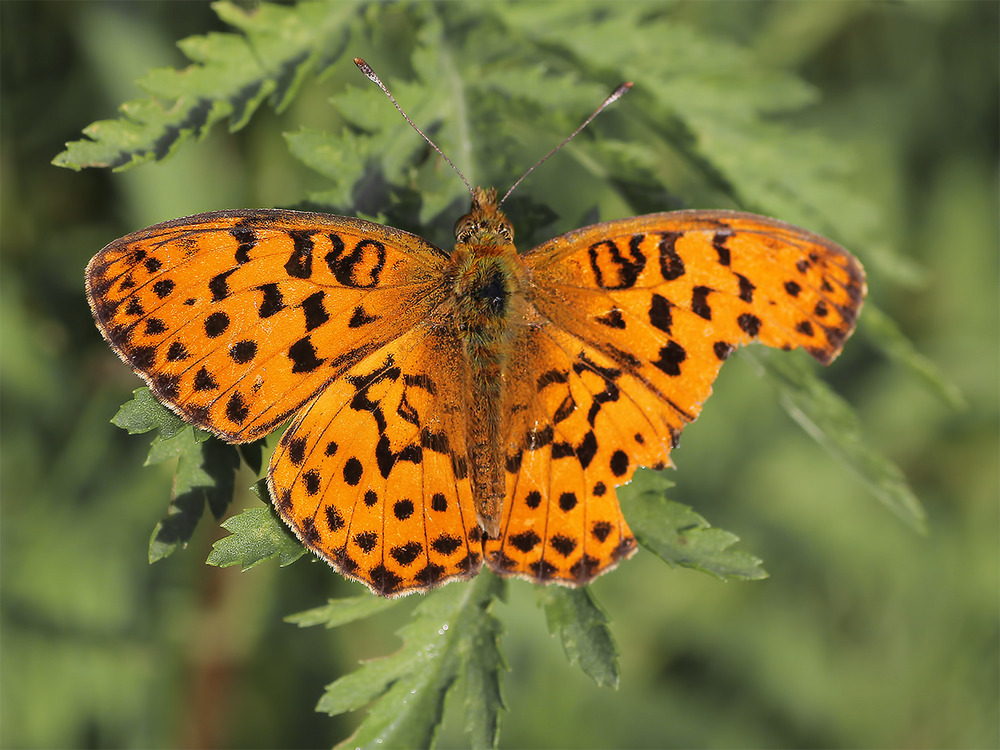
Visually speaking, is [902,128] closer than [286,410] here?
No

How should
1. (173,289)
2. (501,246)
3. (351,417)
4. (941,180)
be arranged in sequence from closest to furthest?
(173,289) → (351,417) → (501,246) → (941,180)

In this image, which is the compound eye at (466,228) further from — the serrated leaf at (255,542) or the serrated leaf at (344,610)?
the serrated leaf at (344,610)

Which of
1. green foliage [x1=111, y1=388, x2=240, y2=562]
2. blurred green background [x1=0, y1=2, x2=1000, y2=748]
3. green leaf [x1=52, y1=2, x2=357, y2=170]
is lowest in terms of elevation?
blurred green background [x1=0, y1=2, x2=1000, y2=748]

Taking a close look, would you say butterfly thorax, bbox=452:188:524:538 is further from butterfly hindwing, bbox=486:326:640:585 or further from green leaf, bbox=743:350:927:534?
green leaf, bbox=743:350:927:534

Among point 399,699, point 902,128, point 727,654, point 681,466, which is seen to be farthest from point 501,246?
point 902,128

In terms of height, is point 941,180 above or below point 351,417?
below

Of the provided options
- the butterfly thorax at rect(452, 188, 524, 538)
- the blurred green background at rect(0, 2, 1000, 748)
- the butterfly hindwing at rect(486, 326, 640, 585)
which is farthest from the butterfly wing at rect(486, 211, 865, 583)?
the blurred green background at rect(0, 2, 1000, 748)

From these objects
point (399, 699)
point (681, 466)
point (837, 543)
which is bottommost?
point (837, 543)

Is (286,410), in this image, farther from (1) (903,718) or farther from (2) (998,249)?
(2) (998,249)
